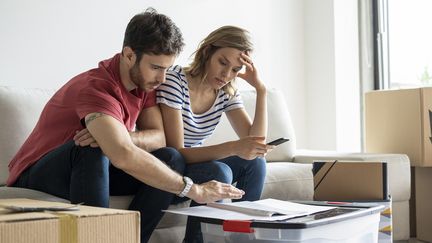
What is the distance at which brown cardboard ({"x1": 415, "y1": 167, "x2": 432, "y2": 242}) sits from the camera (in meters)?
3.04

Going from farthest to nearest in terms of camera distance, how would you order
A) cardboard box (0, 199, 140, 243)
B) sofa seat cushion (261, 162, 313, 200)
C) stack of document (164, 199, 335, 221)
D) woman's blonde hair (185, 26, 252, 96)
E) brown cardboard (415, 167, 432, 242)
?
brown cardboard (415, 167, 432, 242), sofa seat cushion (261, 162, 313, 200), woman's blonde hair (185, 26, 252, 96), stack of document (164, 199, 335, 221), cardboard box (0, 199, 140, 243)

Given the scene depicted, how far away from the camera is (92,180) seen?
179 centimetres

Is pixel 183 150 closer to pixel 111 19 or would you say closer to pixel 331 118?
pixel 111 19

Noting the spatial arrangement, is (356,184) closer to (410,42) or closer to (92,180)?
(92,180)

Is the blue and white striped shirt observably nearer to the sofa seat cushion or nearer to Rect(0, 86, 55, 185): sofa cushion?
the sofa seat cushion

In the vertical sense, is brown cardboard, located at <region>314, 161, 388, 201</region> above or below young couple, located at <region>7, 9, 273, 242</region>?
below

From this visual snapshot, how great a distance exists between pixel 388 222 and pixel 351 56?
1945 mm

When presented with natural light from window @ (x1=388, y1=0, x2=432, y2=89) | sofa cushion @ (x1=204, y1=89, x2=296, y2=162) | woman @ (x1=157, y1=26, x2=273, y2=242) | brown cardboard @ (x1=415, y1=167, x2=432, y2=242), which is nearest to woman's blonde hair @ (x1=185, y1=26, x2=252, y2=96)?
woman @ (x1=157, y1=26, x2=273, y2=242)

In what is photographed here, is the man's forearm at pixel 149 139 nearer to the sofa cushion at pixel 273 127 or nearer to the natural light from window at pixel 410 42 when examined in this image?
the sofa cushion at pixel 273 127

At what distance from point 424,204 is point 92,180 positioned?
6.08 ft

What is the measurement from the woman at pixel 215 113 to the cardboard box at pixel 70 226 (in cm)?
73

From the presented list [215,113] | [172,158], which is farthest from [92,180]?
[215,113]

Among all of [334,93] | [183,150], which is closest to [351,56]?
[334,93]

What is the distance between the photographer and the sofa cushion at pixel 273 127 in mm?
3090
